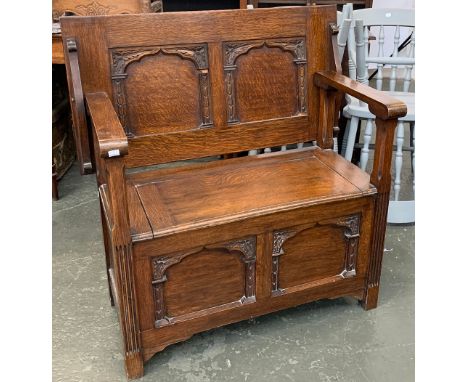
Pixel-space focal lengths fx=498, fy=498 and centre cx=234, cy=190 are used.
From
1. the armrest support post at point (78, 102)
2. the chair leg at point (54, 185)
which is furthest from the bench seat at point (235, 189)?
the chair leg at point (54, 185)

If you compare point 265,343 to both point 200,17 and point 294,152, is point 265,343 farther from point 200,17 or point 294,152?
point 200,17

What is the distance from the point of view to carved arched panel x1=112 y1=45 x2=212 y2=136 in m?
1.67

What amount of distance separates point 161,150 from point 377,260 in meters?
0.89

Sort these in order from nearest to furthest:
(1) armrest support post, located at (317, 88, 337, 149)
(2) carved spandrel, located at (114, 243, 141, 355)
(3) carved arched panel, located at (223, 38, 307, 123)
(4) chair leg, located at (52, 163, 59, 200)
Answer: (2) carved spandrel, located at (114, 243, 141, 355) → (3) carved arched panel, located at (223, 38, 307, 123) → (1) armrest support post, located at (317, 88, 337, 149) → (4) chair leg, located at (52, 163, 59, 200)

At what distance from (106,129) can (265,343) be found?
96cm

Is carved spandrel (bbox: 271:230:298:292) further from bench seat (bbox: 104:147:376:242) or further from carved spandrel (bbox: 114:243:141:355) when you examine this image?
carved spandrel (bbox: 114:243:141:355)

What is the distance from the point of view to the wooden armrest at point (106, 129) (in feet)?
4.11

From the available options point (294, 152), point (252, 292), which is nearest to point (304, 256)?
point (252, 292)

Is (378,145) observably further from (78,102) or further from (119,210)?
(78,102)

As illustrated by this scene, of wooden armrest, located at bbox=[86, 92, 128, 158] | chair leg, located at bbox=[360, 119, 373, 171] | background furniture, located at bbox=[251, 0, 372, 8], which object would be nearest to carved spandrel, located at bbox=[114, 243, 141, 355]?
wooden armrest, located at bbox=[86, 92, 128, 158]

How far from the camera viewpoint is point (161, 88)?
1.74 metres

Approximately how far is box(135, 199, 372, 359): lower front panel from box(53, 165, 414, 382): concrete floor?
0.12m

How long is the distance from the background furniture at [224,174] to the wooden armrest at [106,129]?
1 cm

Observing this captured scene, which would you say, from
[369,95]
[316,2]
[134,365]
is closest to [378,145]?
[369,95]
